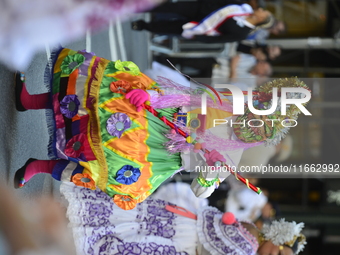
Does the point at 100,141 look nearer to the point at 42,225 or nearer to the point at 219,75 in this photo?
the point at 42,225

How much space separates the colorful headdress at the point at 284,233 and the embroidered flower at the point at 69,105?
144 centimetres

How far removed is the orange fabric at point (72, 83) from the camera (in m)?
2.26

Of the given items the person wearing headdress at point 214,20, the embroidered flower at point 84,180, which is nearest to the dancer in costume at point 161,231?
the embroidered flower at point 84,180

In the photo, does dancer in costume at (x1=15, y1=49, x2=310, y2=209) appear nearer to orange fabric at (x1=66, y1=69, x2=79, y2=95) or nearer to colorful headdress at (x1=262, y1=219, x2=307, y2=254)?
orange fabric at (x1=66, y1=69, x2=79, y2=95)

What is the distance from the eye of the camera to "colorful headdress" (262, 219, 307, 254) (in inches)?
108

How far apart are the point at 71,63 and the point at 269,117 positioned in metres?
1.07

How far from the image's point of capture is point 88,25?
3.69 ft

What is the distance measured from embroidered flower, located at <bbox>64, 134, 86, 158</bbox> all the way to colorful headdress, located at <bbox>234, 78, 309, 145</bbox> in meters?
0.80

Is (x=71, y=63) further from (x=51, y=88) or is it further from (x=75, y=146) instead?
(x=75, y=146)

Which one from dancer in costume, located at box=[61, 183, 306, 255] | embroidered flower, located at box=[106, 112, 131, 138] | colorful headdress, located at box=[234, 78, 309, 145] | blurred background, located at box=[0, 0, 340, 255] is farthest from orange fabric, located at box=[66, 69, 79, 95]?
colorful headdress, located at box=[234, 78, 309, 145]

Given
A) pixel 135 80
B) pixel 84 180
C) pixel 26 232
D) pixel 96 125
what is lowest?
pixel 84 180

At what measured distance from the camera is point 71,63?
2.32 metres

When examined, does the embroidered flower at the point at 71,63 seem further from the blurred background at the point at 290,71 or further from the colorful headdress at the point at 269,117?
the colorful headdress at the point at 269,117

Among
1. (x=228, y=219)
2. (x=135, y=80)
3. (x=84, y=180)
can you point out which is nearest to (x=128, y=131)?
(x=135, y=80)
